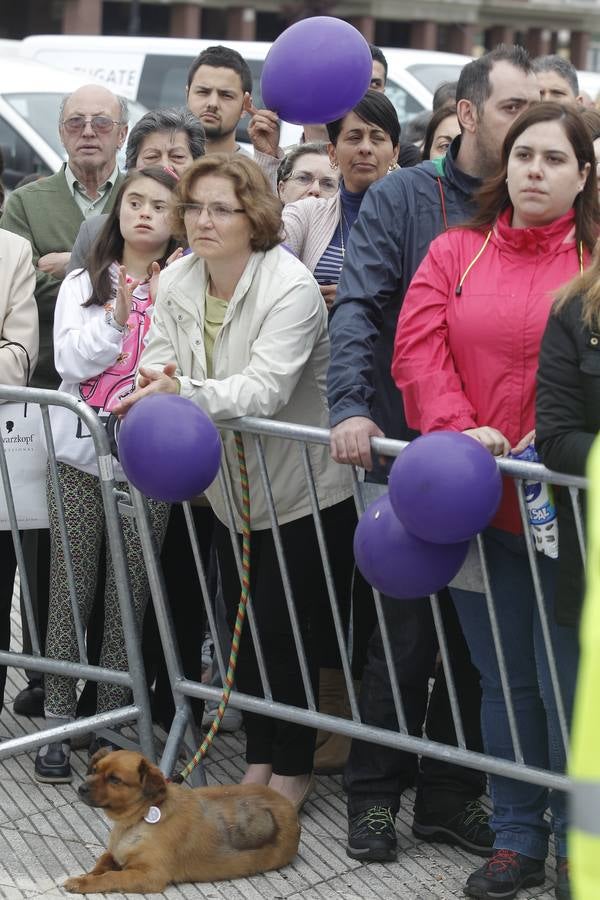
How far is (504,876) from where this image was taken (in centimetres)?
407

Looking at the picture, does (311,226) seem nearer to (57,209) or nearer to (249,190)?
(249,190)

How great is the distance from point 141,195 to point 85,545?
120 cm

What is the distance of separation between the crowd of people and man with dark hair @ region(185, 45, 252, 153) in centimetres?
124

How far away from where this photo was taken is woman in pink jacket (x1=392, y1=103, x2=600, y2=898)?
3926mm

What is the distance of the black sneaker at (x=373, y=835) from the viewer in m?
4.33

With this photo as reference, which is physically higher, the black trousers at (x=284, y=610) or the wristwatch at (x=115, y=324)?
the wristwatch at (x=115, y=324)

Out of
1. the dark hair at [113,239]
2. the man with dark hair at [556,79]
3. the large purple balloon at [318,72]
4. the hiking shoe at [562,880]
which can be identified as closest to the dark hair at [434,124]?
the man with dark hair at [556,79]

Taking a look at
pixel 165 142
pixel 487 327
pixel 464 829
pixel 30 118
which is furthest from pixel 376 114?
pixel 30 118

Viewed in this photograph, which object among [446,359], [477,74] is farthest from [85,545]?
[477,74]

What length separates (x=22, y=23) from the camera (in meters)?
42.2

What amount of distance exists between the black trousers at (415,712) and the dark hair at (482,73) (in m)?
1.54

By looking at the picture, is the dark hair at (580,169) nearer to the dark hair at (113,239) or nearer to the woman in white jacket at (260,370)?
the woman in white jacket at (260,370)

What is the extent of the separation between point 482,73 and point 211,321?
113 cm

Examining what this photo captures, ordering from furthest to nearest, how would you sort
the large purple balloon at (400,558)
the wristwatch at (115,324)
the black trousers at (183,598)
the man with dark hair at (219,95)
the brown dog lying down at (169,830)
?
the man with dark hair at (219,95)
the black trousers at (183,598)
the wristwatch at (115,324)
the brown dog lying down at (169,830)
the large purple balloon at (400,558)
